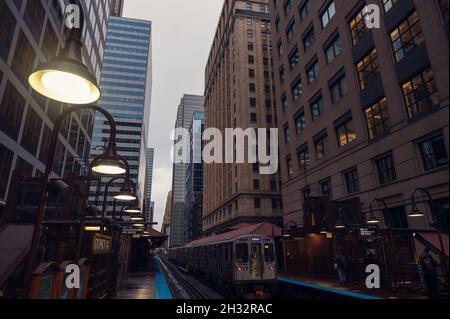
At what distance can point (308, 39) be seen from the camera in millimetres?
26812

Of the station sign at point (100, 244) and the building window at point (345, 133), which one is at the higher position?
the building window at point (345, 133)

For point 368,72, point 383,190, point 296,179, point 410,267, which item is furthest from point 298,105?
point 410,267

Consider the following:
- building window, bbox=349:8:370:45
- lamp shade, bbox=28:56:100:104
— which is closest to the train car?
lamp shade, bbox=28:56:100:104

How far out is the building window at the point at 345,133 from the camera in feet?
64.0

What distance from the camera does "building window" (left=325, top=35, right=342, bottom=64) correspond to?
853 inches

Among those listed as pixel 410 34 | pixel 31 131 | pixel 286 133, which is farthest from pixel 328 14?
pixel 31 131

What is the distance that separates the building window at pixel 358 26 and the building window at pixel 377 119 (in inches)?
206

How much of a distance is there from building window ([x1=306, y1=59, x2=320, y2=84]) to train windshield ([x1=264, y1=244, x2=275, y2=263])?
52.4ft

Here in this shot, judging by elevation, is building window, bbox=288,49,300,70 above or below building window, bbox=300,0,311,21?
below

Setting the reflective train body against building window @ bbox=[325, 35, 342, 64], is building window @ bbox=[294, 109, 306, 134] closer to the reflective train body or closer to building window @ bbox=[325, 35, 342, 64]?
building window @ bbox=[325, 35, 342, 64]

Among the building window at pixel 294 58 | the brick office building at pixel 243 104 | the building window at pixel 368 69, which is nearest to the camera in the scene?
the building window at pixel 368 69

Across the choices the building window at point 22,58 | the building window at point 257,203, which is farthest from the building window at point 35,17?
the building window at point 257,203

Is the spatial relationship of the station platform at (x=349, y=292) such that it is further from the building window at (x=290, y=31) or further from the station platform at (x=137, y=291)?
the building window at (x=290, y=31)
